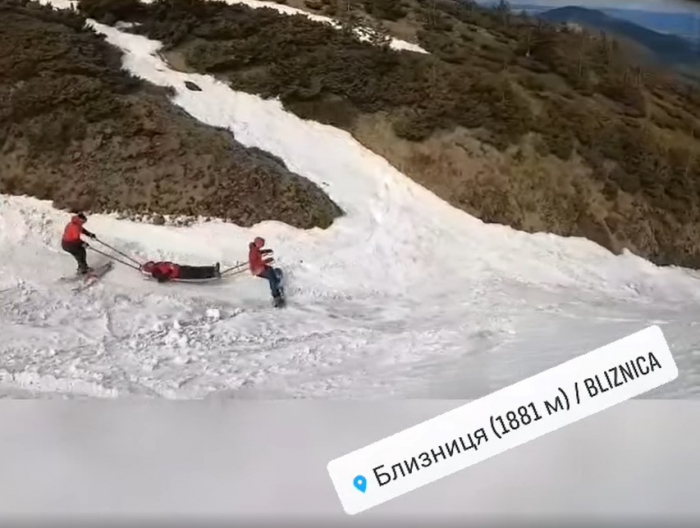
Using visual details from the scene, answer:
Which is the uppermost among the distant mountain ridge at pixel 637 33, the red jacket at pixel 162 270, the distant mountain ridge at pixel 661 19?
the distant mountain ridge at pixel 661 19

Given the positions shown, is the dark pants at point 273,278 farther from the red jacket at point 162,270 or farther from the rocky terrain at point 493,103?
the rocky terrain at point 493,103

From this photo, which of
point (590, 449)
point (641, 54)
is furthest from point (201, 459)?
point (641, 54)

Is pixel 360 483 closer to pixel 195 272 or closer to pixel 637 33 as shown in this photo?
pixel 195 272

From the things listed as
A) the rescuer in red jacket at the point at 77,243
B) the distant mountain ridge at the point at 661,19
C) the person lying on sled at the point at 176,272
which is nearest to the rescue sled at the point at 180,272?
the person lying on sled at the point at 176,272

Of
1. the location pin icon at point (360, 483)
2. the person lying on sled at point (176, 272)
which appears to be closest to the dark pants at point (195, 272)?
the person lying on sled at point (176, 272)

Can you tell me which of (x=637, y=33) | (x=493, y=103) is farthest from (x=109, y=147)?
(x=637, y=33)

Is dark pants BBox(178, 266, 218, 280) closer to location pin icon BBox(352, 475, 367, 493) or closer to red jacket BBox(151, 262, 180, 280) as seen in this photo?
red jacket BBox(151, 262, 180, 280)

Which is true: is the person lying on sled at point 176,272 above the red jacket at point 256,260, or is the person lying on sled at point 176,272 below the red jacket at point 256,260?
below
